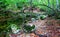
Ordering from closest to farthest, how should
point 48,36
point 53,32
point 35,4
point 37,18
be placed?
1. point 48,36
2. point 53,32
3. point 37,18
4. point 35,4

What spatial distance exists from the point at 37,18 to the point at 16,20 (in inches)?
24.7

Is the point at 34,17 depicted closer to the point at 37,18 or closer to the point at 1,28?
the point at 37,18

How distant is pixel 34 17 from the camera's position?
375cm

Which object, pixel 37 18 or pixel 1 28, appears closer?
pixel 1 28

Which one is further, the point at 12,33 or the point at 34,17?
the point at 34,17

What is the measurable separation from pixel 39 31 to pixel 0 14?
4.60ft

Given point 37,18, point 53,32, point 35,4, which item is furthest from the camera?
point 35,4

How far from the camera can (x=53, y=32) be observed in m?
2.77

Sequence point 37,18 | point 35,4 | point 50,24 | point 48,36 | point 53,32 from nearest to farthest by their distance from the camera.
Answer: point 48,36
point 53,32
point 50,24
point 37,18
point 35,4

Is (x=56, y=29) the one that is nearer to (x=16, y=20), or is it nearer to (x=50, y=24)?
(x=50, y=24)

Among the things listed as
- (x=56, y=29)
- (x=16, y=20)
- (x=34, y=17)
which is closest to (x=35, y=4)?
(x=34, y=17)

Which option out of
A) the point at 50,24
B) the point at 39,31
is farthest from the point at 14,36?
the point at 50,24

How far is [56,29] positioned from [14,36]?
89 cm

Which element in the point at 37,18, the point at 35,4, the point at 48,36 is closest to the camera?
the point at 48,36
